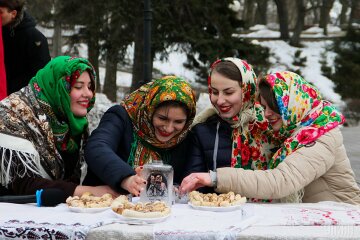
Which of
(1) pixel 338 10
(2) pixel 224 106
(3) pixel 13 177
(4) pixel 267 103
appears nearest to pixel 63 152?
(3) pixel 13 177

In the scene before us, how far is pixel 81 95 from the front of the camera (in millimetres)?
3018

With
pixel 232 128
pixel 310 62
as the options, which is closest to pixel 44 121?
pixel 232 128

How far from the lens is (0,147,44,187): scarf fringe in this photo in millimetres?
2705

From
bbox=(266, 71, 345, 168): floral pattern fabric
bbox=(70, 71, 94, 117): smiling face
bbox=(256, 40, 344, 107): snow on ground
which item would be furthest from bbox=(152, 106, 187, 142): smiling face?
bbox=(256, 40, 344, 107): snow on ground

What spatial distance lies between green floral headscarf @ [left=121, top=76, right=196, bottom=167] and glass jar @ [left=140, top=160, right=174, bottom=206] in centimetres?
56

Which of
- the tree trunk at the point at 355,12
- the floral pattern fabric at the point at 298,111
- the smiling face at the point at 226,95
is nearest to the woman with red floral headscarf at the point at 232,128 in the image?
the smiling face at the point at 226,95

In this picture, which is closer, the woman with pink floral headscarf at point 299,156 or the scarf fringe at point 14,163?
the woman with pink floral headscarf at point 299,156

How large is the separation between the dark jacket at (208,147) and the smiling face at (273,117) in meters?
0.25

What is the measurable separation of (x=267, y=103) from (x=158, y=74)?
18.2m

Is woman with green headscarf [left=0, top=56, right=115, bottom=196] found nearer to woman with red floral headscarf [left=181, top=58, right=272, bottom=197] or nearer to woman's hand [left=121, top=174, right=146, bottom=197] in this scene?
woman's hand [left=121, top=174, right=146, bottom=197]

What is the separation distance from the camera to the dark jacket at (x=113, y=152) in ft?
8.70

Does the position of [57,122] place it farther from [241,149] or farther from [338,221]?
[338,221]

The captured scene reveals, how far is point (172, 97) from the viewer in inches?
113

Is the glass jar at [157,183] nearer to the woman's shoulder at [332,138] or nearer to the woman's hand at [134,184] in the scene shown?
the woman's hand at [134,184]
